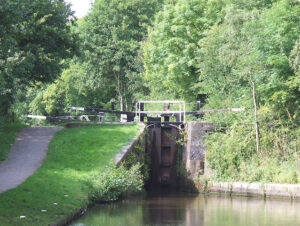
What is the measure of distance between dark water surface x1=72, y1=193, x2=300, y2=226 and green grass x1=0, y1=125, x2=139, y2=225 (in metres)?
0.86

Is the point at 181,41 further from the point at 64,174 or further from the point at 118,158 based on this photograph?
the point at 64,174

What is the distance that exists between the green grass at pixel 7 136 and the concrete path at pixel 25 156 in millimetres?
184

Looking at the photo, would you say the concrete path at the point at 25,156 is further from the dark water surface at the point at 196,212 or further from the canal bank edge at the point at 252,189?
the canal bank edge at the point at 252,189

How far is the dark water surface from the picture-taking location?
16234 millimetres

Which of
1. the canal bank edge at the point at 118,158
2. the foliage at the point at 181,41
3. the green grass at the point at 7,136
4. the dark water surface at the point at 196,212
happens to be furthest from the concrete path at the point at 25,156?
the foliage at the point at 181,41

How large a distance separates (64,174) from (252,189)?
726cm

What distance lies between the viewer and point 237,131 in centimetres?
2570

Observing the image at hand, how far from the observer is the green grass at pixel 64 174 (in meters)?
14.8

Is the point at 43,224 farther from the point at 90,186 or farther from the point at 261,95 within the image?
the point at 261,95

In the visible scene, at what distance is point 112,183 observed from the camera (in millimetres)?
19828

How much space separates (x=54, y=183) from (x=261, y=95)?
10.7 meters

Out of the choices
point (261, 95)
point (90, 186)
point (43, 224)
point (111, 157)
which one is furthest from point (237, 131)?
point (43, 224)

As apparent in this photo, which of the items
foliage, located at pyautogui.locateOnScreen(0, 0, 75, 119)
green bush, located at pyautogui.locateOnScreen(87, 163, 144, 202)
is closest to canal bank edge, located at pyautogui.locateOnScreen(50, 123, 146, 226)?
green bush, located at pyautogui.locateOnScreen(87, 163, 144, 202)

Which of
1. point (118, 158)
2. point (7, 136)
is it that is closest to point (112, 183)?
point (118, 158)
